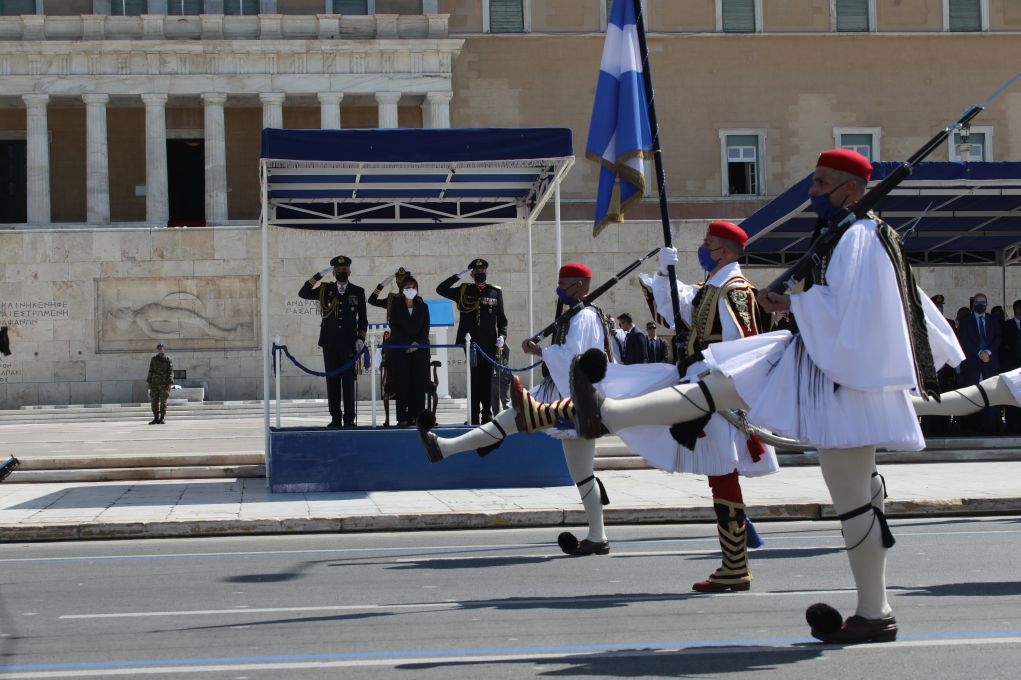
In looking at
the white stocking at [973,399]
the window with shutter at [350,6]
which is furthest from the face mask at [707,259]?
the window with shutter at [350,6]

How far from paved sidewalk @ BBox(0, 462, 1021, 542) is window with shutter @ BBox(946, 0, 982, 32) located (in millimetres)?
44147

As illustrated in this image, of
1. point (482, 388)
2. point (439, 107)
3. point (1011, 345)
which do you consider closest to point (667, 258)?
point (482, 388)

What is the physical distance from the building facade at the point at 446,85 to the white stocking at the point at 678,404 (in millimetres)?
44615

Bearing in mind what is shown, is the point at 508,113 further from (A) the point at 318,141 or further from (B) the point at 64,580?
(B) the point at 64,580

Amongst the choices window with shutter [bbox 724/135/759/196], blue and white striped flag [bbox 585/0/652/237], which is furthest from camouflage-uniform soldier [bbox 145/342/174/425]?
window with shutter [bbox 724/135/759/196]

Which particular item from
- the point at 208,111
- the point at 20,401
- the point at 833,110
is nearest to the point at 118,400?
the point at 20,401

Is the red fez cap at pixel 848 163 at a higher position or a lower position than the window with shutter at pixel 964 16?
lower

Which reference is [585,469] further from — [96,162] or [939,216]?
[96,162]

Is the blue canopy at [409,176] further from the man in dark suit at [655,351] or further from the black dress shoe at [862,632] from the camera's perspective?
the black dress shoe at [862,632]

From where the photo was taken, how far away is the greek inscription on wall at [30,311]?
1287 inches

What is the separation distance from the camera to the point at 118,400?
3347 centimetres

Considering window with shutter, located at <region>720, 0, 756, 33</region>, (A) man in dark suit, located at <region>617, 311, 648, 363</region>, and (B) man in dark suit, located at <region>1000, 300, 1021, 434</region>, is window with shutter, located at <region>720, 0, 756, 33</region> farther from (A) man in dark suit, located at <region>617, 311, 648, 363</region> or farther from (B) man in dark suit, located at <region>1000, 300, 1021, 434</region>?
(B) man in dark suit, located at <region>1000, 300, 1021, 434</region>

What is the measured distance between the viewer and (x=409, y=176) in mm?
16641

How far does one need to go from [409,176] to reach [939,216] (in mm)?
9366
